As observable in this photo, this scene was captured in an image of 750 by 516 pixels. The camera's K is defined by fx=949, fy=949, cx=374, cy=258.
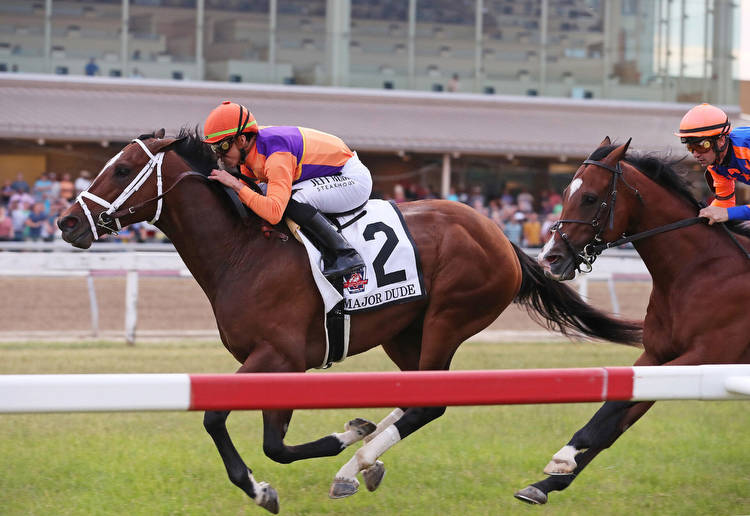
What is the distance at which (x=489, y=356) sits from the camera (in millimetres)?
9289

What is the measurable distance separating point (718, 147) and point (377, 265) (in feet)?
5.82

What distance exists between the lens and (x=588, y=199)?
457cm

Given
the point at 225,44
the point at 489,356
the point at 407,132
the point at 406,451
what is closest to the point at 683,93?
the point at 407,132

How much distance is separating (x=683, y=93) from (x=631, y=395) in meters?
22.5

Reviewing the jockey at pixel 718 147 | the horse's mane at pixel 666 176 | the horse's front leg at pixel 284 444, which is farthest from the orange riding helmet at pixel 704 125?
the horse's front leg at pixel 284 444

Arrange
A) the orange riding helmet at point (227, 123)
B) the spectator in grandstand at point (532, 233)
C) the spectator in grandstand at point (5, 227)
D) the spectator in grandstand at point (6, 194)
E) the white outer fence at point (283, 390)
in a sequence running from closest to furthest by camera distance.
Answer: the white outer fence at point (283, 390)
the orange riding helmet at point (227, 123)
the spectator in grandstand at point (5, 227)
the spectator in grandstand at point (6, 194)
the spectator in grandstand at point (532, 233)

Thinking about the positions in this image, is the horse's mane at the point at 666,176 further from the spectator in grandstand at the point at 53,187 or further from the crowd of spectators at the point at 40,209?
the spectator in grandstand at the point at 53,187

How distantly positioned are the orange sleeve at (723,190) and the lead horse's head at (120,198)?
9.09 ft

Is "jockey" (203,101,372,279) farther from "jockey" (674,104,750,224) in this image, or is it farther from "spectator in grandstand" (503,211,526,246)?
"spectator in grandstand" (503,211,526,246)

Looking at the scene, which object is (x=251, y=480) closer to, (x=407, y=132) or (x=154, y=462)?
(x=154, y=462)

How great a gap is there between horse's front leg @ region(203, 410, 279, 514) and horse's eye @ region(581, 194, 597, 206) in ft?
6.46

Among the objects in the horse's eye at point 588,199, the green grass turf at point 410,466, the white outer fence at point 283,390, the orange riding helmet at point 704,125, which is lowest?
the green grass turf at point 410,466

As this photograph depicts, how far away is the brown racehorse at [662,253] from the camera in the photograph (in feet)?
14.6

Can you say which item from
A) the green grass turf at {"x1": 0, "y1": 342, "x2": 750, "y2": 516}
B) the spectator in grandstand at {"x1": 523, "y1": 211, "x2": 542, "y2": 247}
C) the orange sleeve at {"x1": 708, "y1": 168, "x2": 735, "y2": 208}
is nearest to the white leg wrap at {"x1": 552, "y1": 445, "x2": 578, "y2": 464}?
the green grass turf at {"x1": 0, "y1": 342, "x2": 750, "y2": 516}
